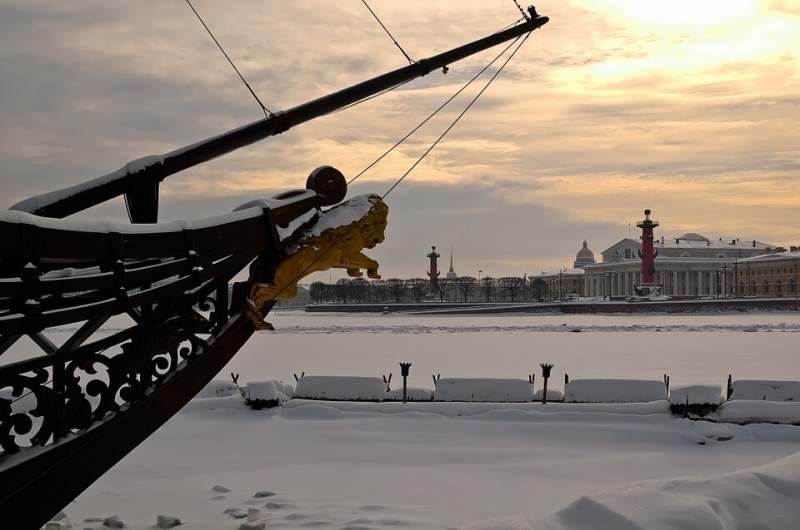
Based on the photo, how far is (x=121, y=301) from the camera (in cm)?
459

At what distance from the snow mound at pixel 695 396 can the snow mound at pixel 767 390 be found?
85cm

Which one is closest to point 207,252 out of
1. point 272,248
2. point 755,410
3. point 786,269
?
point 272,248

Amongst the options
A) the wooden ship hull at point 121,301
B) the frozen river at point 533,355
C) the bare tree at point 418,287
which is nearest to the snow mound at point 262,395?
the frozen river at point 533,355

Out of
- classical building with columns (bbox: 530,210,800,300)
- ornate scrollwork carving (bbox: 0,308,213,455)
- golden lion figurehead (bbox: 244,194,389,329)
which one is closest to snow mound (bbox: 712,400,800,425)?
golden lion figurehead (bbox: 244,194,389,329)

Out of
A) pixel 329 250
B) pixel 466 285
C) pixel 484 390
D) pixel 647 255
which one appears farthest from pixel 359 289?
pixel 329 250

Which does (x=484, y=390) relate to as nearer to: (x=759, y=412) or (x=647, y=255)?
(x=759, y=412)

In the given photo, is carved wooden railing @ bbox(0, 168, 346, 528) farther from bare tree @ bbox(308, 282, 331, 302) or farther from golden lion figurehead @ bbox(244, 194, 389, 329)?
bare tree @ bbox(308, 282, 331, 302)

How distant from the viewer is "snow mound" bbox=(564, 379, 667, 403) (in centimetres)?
1202

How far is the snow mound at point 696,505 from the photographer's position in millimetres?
5254

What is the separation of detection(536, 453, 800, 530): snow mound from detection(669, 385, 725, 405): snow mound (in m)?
4.85

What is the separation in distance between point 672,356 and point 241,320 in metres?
17.7

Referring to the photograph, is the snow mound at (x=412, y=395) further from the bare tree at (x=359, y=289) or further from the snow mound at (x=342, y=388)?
the bare tree at (x=359, y=289)

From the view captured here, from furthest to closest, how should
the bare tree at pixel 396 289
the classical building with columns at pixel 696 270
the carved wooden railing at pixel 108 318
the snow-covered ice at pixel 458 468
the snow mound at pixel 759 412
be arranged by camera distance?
1. the bare tree at pixel 396 289
2. the classical building with columns at pixel 696 270
3. the snow mound at pixel 759 412
4. the snow-covered ice at pixel 458 468
5. the carved wooden railing at pixel 108 318

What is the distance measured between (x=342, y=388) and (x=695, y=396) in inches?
190
